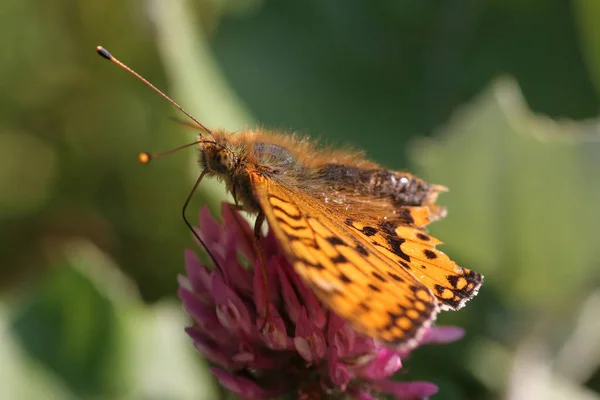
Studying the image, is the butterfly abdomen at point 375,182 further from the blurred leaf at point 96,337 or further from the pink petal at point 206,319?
the blurred leaf at point 96,337

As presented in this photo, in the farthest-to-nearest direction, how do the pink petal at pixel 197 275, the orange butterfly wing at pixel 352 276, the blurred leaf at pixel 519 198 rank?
the blurred leaf at pixel 519 198
the pink petal at pixel 197 275
the orange butterfly wing at pixel 352 276

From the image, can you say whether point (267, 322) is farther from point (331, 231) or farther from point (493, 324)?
point (493, 324)

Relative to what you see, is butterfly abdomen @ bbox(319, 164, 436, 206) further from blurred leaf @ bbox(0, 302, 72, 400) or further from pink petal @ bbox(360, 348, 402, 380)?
blurred leaf @ bbox(0, 302, 72, 400)

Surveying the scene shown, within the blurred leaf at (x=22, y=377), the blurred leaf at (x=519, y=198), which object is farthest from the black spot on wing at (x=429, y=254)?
the blurred leaf at (x=22, y=377)

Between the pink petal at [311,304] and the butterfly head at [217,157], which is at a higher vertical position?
the butterfly head at [217,157]

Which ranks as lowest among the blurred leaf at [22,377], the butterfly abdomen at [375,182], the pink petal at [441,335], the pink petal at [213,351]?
the blurred leaf at [22,377]

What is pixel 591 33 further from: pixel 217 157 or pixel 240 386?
pixel 240 386

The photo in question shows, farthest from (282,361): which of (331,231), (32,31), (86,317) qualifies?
(32,31)
